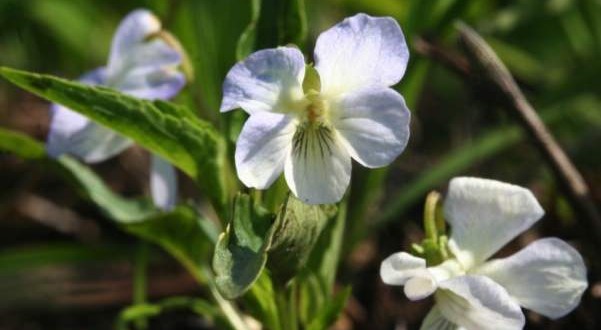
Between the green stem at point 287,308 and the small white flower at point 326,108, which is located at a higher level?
the small white flower at point 326,108

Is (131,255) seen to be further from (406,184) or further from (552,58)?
(552,58)

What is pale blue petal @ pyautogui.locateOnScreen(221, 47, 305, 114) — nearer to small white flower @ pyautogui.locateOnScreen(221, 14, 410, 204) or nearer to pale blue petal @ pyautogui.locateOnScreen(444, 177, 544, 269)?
small white flower @ pyautogui.locateOnScreen(221, 14, 410, 204)

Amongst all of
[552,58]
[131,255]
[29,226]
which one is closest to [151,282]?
[131,255]

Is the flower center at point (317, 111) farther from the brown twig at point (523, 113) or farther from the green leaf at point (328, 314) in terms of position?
the brown twig at point (523, 113)

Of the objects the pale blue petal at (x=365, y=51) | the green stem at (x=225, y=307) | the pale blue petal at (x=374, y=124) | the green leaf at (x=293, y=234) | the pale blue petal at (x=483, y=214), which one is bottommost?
the green stem at (x=225, y=307)

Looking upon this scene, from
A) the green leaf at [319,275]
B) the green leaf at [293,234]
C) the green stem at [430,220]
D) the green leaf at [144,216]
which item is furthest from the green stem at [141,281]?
the green stem at [430,220]

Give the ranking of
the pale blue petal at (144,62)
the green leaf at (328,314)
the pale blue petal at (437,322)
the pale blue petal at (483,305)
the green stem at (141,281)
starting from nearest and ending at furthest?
the pale blue petal at (483,305) < the pale blue petal at (437,322) < the green leaf at (328,314) < the pale blue petal at (144,62) < the green stem at (141,281)

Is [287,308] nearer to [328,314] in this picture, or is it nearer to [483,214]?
[328,314]
